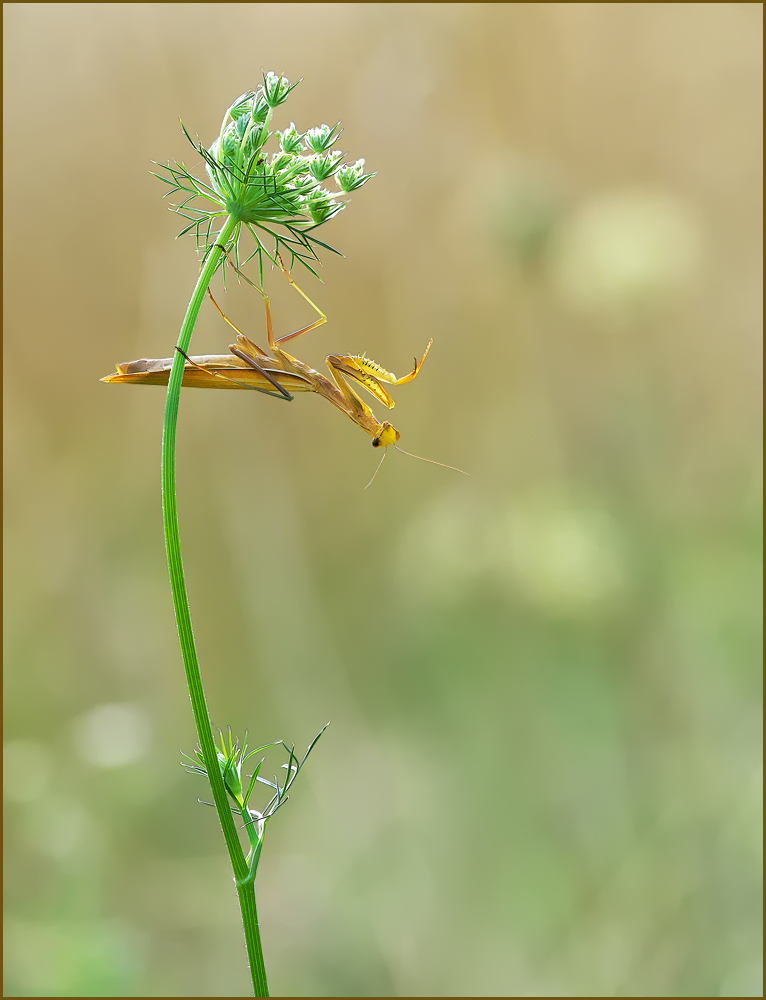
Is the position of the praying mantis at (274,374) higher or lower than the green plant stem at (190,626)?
higher

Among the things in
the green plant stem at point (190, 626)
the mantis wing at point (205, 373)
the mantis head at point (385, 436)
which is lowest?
the green plant stem at point (190, 626)

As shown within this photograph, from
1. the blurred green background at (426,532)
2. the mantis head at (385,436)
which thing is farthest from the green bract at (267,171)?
the blurred green background at (426,532)

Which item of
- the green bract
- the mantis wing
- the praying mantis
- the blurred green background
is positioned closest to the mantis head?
the praying mantis

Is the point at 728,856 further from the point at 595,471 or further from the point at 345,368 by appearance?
the point at 345,368

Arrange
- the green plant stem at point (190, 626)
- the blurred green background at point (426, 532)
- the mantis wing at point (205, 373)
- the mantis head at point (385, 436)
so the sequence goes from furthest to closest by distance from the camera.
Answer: the blurred green background at point (426, 532) < the mantis head at point (385, 436) < the mantis wing at point (205, 373) < the green plant stem at point (190, 626)

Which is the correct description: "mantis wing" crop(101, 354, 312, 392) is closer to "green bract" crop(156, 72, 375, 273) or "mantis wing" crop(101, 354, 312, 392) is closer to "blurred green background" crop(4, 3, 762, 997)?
"green bract" crop(156, 72, 375, 273)

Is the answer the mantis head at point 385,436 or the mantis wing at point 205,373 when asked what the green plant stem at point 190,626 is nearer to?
the mantis wing at point 205,373

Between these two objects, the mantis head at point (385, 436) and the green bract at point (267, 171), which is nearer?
the green bract at point (267, 171)

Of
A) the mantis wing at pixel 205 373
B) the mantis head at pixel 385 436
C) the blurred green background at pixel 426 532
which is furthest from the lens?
the blurred green background at pixel 426 532
